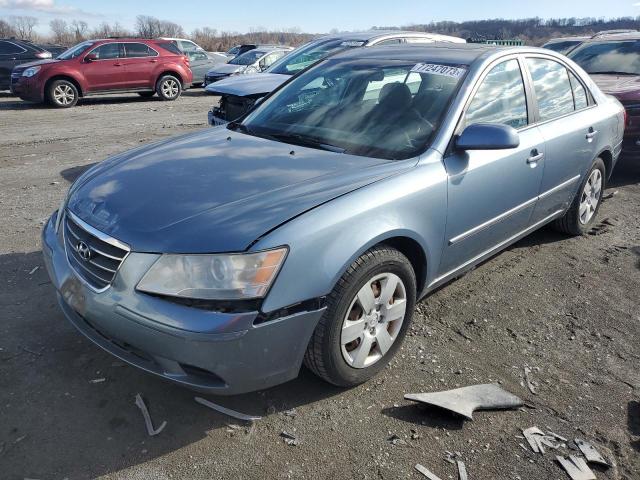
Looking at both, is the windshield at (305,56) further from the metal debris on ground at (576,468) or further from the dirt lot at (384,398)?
the metal debris on ground at (576,468)

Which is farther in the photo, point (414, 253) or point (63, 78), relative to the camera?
point (63, 78)

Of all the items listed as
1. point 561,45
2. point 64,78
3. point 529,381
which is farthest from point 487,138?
point 64,78

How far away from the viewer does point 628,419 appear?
264 cm

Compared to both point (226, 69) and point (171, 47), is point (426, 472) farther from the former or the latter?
point (226, 69)

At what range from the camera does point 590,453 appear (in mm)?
2412

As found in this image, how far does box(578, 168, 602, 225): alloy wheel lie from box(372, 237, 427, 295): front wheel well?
2.46m

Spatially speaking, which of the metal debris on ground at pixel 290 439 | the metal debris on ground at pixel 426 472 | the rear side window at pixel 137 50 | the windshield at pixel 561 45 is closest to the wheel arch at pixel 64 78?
the rear side window at pixel 137 50

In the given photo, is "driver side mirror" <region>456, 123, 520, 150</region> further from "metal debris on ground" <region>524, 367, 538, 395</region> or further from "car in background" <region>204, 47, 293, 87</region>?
"car in background" <region>204, 47, 293, 87</region>

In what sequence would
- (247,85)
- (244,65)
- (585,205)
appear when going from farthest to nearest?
(244,65) < (247,85) < (585,205)

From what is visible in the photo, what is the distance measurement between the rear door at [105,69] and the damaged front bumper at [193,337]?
12388 millimetres

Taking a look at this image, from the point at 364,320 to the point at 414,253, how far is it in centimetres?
53

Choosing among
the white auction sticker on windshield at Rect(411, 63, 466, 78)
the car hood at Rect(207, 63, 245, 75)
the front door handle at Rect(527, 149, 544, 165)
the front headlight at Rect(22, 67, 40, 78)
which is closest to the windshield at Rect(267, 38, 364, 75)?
the white auction sticker on windshield at Rect(411, 63, 466, 78)

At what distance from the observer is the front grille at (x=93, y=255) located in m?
2.35

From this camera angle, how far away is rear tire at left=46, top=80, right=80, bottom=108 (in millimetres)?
12688
